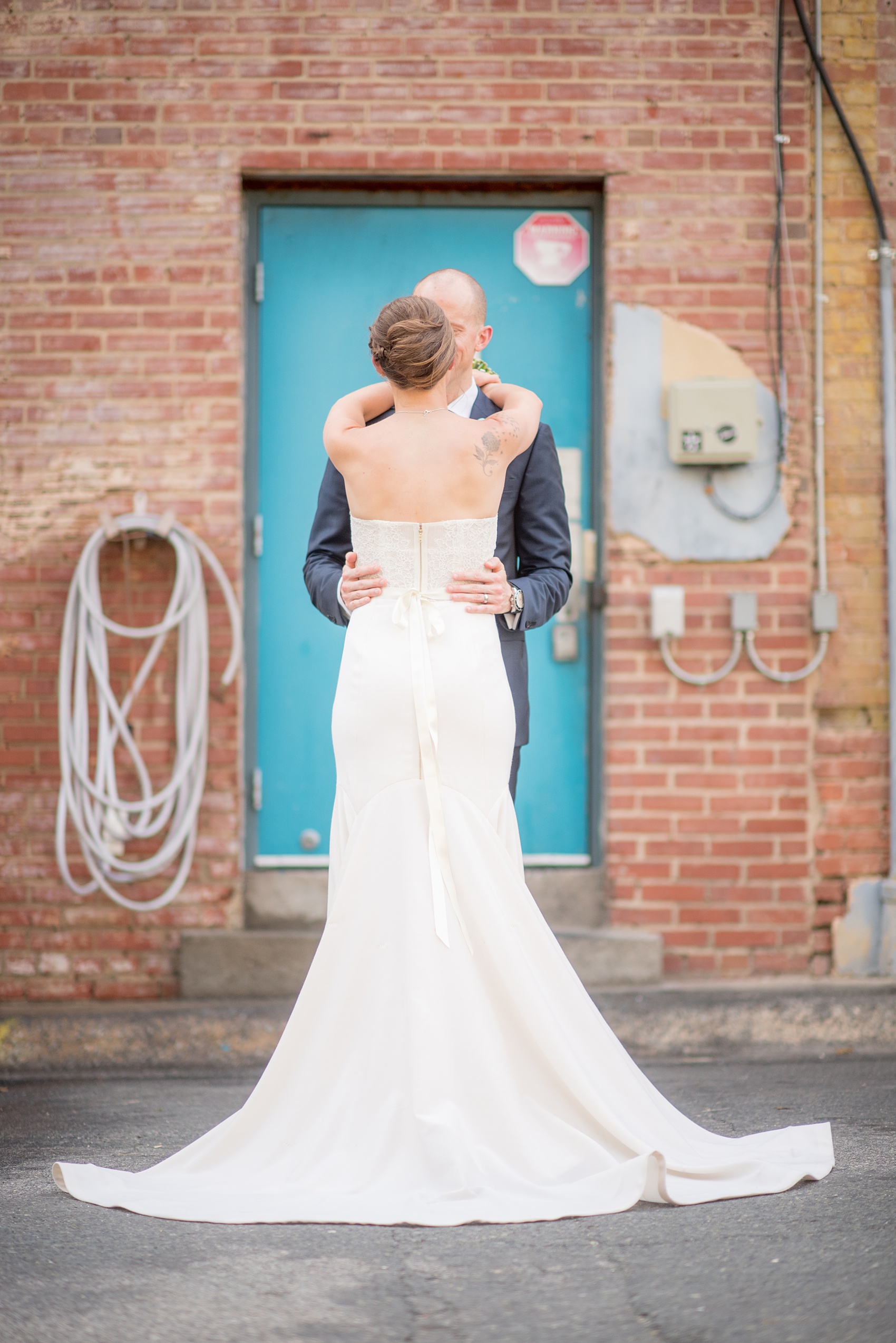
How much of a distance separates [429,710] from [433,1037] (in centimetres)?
75

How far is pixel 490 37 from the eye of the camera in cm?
536

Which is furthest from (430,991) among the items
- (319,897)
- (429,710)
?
(319,897)

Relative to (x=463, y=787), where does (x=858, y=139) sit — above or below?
above

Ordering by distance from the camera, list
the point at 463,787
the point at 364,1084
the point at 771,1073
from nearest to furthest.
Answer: the point at 364,1084 → the point at 463,787 → the point at 771,1073

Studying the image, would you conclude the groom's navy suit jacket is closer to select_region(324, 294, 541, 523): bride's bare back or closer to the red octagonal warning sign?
select_region(324, 294, 541, 523): bride's bare back

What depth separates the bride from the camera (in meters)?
3.04

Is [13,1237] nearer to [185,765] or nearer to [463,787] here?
[463,787]

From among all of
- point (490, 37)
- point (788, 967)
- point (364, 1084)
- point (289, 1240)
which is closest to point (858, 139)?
point (490, 37)

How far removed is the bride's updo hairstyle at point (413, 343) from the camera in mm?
3303

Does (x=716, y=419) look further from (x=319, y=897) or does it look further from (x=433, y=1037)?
(x=433, y=1037)

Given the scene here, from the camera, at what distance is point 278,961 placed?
17.2ft

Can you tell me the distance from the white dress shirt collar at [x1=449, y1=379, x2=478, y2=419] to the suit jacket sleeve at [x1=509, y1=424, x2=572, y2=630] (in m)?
0.20

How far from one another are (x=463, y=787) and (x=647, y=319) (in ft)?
8.69

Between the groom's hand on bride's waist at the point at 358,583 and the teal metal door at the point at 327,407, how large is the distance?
207 centimetres
